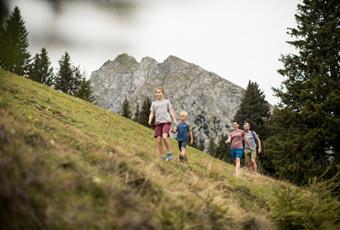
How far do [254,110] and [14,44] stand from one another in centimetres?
4977

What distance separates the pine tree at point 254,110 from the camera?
160 ft

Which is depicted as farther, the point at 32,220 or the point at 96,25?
the point at 32,220

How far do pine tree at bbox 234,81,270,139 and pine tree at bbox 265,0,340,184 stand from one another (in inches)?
975

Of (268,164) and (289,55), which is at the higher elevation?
(289,55)

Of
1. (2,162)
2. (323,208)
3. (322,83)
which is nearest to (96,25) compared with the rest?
(2,162)

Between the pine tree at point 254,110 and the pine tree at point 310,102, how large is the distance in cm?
2475

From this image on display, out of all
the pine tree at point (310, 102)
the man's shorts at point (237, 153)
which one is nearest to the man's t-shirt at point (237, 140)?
the man's shorts at point (237, 153)

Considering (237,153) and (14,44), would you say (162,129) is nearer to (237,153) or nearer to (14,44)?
(237,153)

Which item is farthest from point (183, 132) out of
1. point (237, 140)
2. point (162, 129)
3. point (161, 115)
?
point (237, 140)

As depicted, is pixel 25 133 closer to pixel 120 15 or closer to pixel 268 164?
pixel 120 15

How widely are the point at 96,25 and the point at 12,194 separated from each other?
1.90m

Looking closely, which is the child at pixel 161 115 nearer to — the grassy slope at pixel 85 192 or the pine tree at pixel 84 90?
the grassy slope at pixel 85 192

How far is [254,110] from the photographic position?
166ft

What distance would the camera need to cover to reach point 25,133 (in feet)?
18.1
